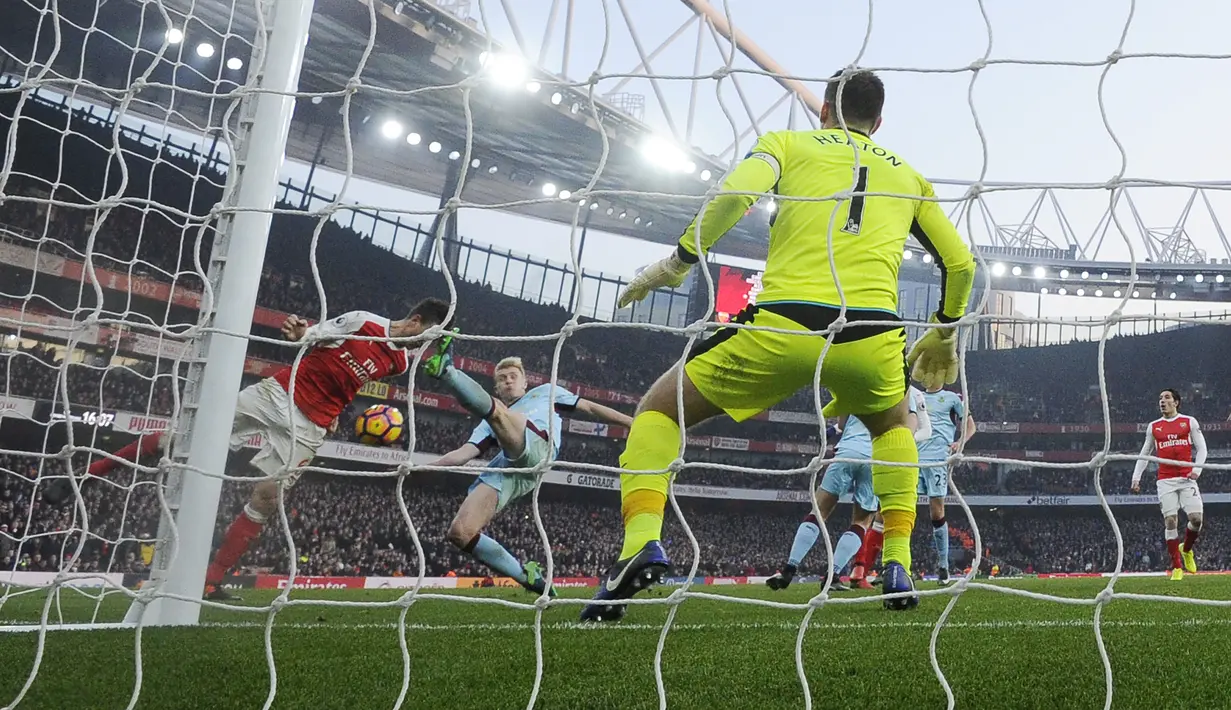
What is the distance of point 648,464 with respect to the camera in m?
2.50

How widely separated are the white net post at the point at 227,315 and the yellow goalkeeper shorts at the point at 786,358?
1806 millimetres

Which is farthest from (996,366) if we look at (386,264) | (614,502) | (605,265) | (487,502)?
(487,502)

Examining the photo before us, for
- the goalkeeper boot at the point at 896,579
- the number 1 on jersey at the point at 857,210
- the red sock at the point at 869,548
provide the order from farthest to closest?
the red sock at the point at 869,548, the goalkeeper boot at the point at 896,579, the number 1 on jersey at the point at 857,210

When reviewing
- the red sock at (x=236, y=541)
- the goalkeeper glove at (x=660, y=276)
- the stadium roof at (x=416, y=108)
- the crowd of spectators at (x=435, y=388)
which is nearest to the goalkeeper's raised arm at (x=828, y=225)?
the goalkeeper glove at (x=660, y=276)

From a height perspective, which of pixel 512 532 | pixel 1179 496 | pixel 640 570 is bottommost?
pixel 512 532

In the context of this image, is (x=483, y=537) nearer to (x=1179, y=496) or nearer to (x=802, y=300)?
(x=802, y=300)

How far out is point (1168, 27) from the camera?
2305 millimetres

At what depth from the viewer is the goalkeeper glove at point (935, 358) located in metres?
2.76

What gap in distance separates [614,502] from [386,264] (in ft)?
28.6

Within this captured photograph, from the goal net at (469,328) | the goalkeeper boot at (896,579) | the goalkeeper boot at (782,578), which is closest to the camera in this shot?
the goal net at (469,328)

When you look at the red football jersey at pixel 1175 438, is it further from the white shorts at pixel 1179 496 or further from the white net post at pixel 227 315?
the white net post at pixel 227 315

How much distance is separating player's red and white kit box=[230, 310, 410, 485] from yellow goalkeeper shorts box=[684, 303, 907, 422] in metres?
2.49

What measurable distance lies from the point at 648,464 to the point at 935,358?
3.45ft

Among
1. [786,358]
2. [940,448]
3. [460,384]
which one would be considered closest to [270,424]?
[460,384]
